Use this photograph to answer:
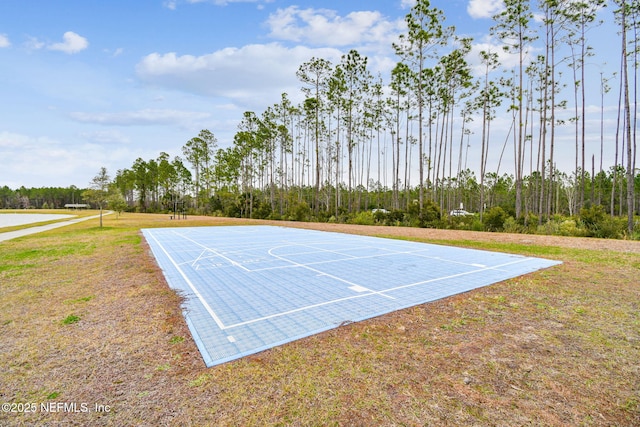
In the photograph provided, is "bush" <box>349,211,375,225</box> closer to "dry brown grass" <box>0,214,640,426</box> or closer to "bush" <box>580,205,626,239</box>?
"bush" <box>580,205,626,239</box>

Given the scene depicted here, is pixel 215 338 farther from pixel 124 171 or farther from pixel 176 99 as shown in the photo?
pixel 124 171

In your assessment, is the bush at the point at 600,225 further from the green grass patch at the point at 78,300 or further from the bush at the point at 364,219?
the green grass patch at the point at 78,300

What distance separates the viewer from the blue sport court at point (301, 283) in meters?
3.56

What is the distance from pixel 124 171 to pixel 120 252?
68.4 metres

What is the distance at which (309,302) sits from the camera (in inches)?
176

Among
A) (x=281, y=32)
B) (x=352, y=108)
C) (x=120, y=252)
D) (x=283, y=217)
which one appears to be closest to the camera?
(x=120, y=252)

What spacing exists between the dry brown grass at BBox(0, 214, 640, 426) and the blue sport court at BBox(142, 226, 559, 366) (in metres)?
0.29

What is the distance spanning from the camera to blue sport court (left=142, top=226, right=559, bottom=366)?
11.7 feet

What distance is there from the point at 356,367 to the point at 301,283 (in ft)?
9.55

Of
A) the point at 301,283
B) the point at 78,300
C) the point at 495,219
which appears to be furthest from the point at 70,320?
the point at 495,219

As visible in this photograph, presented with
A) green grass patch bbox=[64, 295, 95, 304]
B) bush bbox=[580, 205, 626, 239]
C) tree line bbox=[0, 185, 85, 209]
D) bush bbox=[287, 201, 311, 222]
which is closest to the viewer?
green grass patch bbox=[64, 295, 95, 304]

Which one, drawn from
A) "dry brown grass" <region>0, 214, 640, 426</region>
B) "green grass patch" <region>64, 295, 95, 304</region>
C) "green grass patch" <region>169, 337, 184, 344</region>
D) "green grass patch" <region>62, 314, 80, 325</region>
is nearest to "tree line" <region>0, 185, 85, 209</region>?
"green grass patch" <region>64, 295, 95, 304</region>

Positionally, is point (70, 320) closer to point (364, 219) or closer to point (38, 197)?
point (364, 219)

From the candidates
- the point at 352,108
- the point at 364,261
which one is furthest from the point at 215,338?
the point at 352,108
